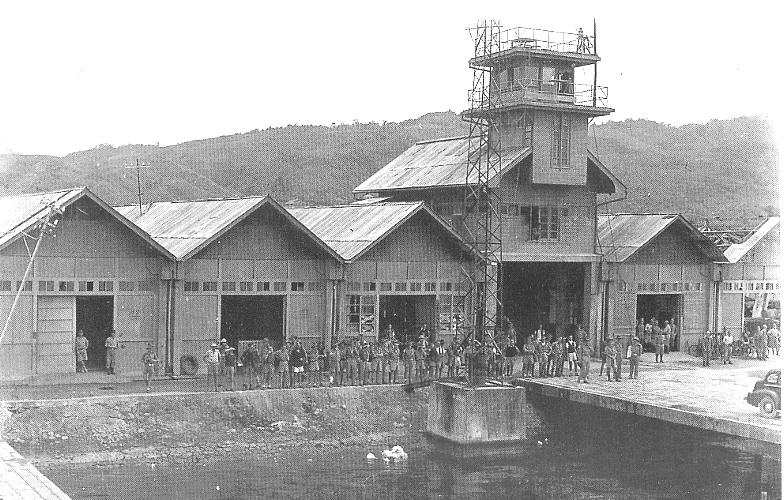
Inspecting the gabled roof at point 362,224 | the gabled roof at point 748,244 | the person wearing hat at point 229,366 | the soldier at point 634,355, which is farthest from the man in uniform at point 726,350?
the person wearing hat at point 229,366

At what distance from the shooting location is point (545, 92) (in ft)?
145

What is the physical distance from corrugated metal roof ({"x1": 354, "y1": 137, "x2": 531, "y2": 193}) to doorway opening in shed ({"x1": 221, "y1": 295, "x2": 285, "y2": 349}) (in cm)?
861

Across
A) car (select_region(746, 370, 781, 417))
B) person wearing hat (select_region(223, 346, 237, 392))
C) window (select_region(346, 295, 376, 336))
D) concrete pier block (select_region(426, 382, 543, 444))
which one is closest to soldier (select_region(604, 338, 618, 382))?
concrete pier block (select_region(426, 382, 543, 444))

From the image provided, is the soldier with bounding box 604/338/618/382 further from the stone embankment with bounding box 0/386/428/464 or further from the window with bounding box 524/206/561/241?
the stone embankment with bounding box 0/386/428/464

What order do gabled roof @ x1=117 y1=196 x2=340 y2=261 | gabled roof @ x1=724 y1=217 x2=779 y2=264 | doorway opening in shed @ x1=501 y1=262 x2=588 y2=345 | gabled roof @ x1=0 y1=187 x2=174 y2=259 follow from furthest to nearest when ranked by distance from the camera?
gabled roof @ x1=724 y1=217 x2=779 y2=264 < doorway opening in shed @ x1=501 y1=262 x2=588 y2=345 < gabled roof @ x1=117 y1=196 x2=340 y2=261 < gabled roof @ x1=0 y1=187 x2=174 y2=259

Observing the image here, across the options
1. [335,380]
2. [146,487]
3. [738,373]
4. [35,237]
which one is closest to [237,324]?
[335,380]

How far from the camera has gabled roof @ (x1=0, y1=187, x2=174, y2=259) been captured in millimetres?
31734

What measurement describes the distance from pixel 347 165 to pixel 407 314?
69889 mm

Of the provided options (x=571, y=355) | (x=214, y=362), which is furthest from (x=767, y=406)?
(x=214, y=362)

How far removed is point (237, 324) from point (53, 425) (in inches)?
600

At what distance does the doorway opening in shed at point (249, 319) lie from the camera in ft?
141

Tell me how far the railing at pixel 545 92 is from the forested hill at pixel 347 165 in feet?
166

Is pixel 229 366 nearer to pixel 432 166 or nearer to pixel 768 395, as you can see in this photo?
pixel 768 395

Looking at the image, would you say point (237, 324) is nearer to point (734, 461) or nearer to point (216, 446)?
point (216, 446)
